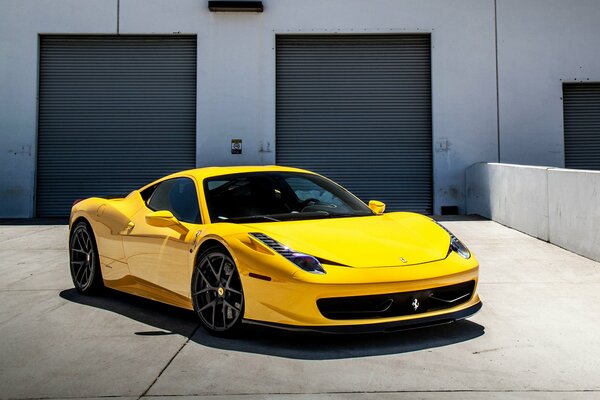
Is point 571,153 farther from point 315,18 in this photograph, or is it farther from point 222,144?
point 222,144

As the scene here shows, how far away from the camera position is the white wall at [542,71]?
14898 millimetres

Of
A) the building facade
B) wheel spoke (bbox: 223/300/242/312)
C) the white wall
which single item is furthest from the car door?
the white wall

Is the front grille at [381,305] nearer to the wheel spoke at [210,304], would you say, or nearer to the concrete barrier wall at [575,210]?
the wheel spoke at [210,304]

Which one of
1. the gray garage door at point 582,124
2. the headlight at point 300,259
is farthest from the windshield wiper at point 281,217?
the gray garage door at point 582,124

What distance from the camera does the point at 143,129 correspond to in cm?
1516

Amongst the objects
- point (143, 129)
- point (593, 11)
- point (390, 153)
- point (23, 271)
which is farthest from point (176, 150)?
point (593, 11)

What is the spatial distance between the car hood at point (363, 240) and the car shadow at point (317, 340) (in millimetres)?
524

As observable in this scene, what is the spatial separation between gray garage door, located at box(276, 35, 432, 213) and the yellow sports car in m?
9.64

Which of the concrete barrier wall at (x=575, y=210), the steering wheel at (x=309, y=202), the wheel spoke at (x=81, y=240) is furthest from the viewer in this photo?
the concrete barrier wall at (x=575, y=210)

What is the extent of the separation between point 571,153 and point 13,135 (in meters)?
13.0

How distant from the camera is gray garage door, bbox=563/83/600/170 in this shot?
1511 cm

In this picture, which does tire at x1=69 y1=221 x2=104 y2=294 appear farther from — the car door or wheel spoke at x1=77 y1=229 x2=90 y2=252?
the car door

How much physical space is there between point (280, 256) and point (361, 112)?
1156 cm

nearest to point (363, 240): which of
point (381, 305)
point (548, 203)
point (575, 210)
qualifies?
point (381, 305)
